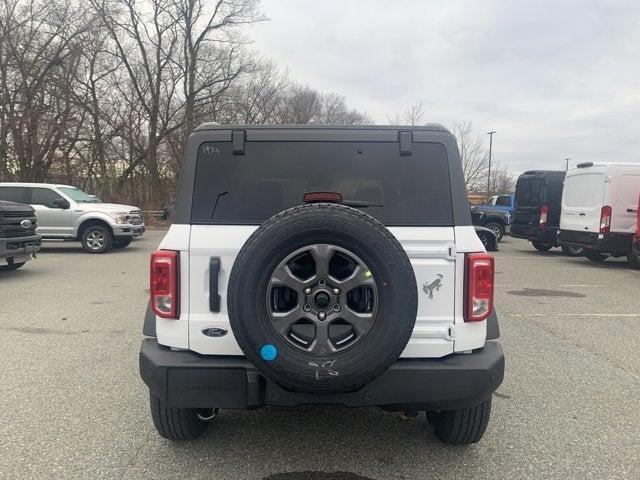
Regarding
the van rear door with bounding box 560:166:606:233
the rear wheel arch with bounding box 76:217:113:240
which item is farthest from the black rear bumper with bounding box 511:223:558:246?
the rear wheel arch with bounding box 76:217:113:240

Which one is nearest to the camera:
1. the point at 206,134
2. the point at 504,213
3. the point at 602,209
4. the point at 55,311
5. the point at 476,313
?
the point at 476,313

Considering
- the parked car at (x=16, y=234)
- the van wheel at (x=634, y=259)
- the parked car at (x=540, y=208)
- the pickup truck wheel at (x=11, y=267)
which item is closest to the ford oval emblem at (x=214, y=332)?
the parked car at (x=16, y=234)

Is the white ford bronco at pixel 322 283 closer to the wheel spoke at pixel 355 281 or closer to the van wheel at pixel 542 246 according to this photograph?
the wheel spoke at pixel 355 281

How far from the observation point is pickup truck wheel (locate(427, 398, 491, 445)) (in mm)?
3004

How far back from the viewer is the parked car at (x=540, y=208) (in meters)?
15.1

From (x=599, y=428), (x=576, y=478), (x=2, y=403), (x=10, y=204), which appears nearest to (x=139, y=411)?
(x=2, y=403)

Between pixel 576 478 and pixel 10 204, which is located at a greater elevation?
pixel 10 204

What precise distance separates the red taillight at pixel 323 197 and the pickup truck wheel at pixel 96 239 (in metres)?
12.3

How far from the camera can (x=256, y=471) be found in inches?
113

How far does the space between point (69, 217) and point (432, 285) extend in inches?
522

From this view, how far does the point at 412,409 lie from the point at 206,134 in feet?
6.33

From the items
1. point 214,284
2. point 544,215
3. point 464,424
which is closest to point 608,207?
point 544,215

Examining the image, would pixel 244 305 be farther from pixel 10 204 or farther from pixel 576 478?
pixel 10 204

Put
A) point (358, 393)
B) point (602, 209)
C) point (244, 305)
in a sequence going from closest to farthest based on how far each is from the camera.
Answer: point (244, 305) < point (358, 393) < point (602, 209)
